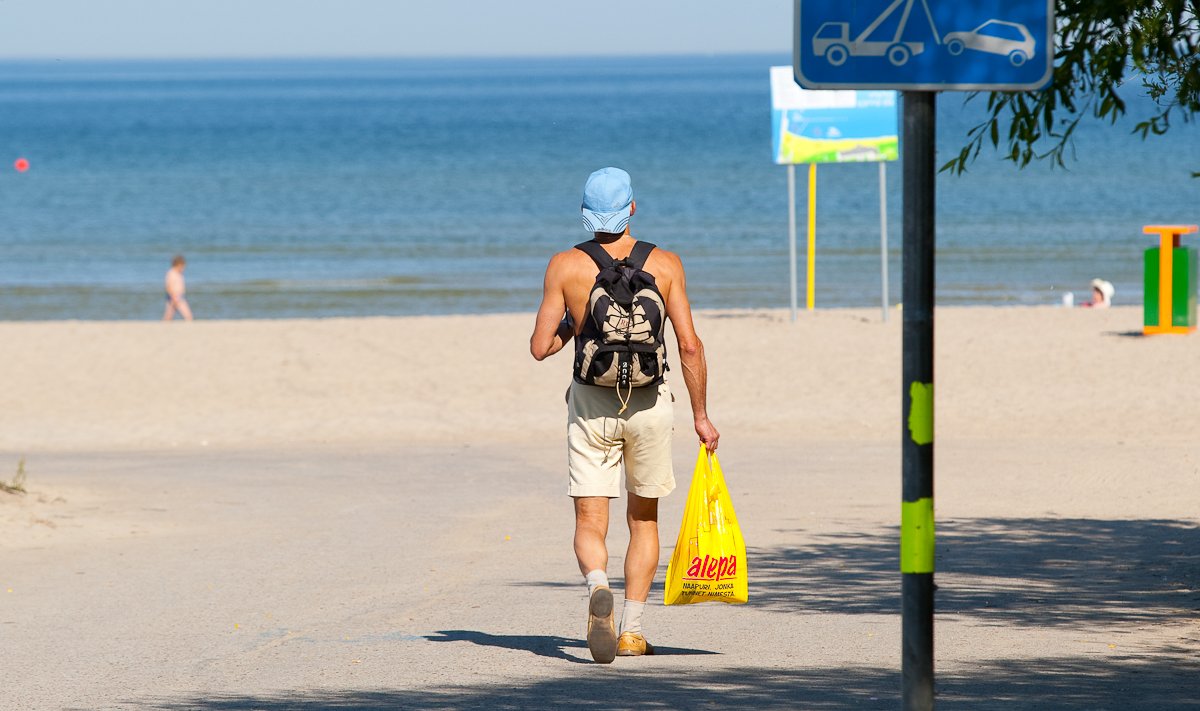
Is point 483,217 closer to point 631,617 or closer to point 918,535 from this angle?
point 631,617

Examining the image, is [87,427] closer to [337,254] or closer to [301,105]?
[337,254]

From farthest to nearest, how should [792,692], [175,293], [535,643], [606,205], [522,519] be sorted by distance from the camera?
[175,293] → [522,519] → [535,643] → [606,205] → [792,692]

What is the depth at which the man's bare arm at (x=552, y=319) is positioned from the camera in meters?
6.09

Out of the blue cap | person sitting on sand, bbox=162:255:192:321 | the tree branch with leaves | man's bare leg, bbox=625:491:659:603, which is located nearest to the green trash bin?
the tree branch with leaves

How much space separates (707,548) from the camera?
625cm

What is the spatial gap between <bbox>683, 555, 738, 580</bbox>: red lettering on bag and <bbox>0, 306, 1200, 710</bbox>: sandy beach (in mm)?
268

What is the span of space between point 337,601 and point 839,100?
43.9 ft

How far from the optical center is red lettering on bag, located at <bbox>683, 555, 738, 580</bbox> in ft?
20.5

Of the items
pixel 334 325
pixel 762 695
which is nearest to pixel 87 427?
pixel 334 325

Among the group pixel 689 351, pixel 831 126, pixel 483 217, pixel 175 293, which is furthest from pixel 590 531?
pixel 483 217

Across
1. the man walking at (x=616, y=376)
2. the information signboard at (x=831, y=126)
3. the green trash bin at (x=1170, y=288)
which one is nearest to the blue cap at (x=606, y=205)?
the man walking at (x=616, y=376)

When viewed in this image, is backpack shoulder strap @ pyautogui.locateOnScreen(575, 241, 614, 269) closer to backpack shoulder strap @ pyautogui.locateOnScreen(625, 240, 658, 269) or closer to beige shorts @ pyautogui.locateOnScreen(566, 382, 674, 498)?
backpack shoulder strap @ pyautogui.locateOnScreen(625, 240, 658, 269)

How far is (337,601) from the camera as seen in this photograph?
24.8ft

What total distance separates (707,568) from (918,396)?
8.83 feet
